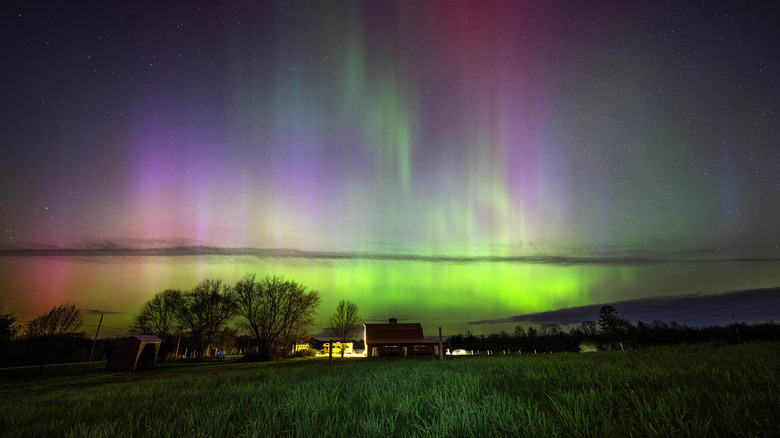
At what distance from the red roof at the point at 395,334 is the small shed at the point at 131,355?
1398 inches

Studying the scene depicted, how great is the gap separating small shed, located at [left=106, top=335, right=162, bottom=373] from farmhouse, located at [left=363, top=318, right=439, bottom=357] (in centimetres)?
3510

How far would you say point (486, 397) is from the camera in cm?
399

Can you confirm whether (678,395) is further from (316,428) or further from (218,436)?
(218,436)

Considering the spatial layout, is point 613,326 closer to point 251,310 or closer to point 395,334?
point 395,334

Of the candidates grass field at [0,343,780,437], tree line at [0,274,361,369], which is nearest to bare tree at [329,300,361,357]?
tree line at [0,274,361,369]

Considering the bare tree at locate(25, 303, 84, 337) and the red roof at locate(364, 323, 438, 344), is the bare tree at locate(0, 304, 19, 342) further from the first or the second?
the red roof at locate(364, 323, 438, 344)

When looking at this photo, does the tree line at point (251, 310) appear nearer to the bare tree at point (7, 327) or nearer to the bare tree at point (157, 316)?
the bare tree at point (157, 316)

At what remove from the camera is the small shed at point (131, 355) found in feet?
108

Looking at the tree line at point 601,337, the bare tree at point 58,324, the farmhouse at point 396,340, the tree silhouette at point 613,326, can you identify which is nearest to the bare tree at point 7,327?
the bare tree at point 58,324

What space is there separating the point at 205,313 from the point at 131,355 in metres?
30.2

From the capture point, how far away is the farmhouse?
59906 mm

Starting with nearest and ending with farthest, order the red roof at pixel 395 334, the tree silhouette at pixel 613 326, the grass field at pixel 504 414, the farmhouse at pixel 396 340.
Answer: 1. the grass field at pixel 504 414
2. the farmhouse at pixel 396 340
3. the red roof at pixel 395 334
4. the tree silhouette at pixel 613 326

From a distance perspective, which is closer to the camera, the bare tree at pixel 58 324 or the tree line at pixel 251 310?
the bare tree at pixel 58 324

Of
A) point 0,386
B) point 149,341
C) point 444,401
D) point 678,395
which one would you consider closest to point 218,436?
point 444,401
